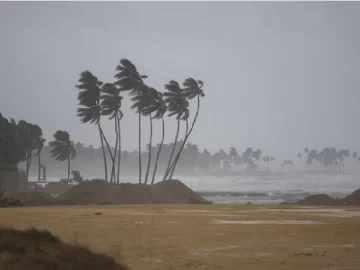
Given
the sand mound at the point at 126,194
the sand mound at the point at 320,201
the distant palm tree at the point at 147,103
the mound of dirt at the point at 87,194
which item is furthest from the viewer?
the distant palm tree at the point at 147,103

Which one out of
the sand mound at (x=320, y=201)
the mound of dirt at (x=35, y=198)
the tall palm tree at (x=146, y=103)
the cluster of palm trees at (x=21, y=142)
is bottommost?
the mound of dirt at (x=35, y=198)

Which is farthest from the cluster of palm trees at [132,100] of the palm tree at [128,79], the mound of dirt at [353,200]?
the mound of dirt at [353,200]

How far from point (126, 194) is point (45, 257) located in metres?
36.6

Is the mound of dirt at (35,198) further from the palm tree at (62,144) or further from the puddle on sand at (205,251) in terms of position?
the puddle on sand at (205,251)

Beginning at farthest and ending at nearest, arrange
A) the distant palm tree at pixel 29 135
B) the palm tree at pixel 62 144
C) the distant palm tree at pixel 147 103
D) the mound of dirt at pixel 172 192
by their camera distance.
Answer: the palm tree at pixel 62 144 → the distant palm tree at pixel 29 135 → the distant palm tree at pixel 147 103 → the mound of dirt at pixel 172 192

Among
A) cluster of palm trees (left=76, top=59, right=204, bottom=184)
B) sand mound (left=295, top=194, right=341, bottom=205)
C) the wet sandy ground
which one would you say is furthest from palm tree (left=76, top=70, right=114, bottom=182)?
the wet sandy ground

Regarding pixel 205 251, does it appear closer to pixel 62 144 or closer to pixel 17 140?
pixel 17 140

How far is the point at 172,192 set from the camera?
4666cm

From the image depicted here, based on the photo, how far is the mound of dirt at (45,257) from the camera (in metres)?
7.17

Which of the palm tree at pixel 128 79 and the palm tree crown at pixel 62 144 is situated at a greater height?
the palm tree at pixel 128 79

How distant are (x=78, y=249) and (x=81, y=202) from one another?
33.7 m

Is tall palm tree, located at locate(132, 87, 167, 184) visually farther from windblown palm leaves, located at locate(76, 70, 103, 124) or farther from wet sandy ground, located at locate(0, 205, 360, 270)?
wet sandy ground, located at locate(0, 205, 360, 270)

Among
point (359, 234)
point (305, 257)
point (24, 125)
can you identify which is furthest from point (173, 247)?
point (24, 125)

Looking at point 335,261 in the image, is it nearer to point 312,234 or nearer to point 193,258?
point 193,258
